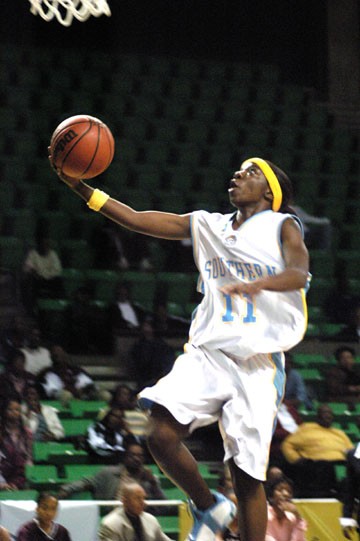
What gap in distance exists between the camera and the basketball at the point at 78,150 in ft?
15.4

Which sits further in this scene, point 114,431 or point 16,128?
point 16,128

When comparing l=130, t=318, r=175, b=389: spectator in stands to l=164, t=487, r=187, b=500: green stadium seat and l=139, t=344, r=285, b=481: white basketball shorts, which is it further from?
l=139, t=344, r=285, b=481: white basketball shorts

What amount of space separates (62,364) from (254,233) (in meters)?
5.13

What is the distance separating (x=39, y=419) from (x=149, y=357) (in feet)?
4.59

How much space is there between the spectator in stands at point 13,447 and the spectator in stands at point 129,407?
2.45 ft

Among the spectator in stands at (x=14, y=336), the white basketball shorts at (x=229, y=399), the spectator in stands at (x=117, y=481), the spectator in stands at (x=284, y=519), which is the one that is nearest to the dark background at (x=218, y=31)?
the spectator in stands at (x=14, y=336)

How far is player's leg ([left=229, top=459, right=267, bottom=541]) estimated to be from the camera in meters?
4.37

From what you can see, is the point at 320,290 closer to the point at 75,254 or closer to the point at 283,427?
the point at 75,254

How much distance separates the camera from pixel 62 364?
374 inches

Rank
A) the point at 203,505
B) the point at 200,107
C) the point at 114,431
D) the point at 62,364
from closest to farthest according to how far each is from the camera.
A: the point at 203,505 < the point at 114,431 < the point at 62,364 < the point at 200,107

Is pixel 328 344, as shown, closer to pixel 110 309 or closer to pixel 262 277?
pixel 110 309

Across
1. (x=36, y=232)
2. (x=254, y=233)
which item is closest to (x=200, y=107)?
(x=36, y=232)

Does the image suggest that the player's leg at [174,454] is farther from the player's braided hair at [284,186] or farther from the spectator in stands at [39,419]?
the spectator in stands at [39,419]

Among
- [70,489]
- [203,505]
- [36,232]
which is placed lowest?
[70,489]
